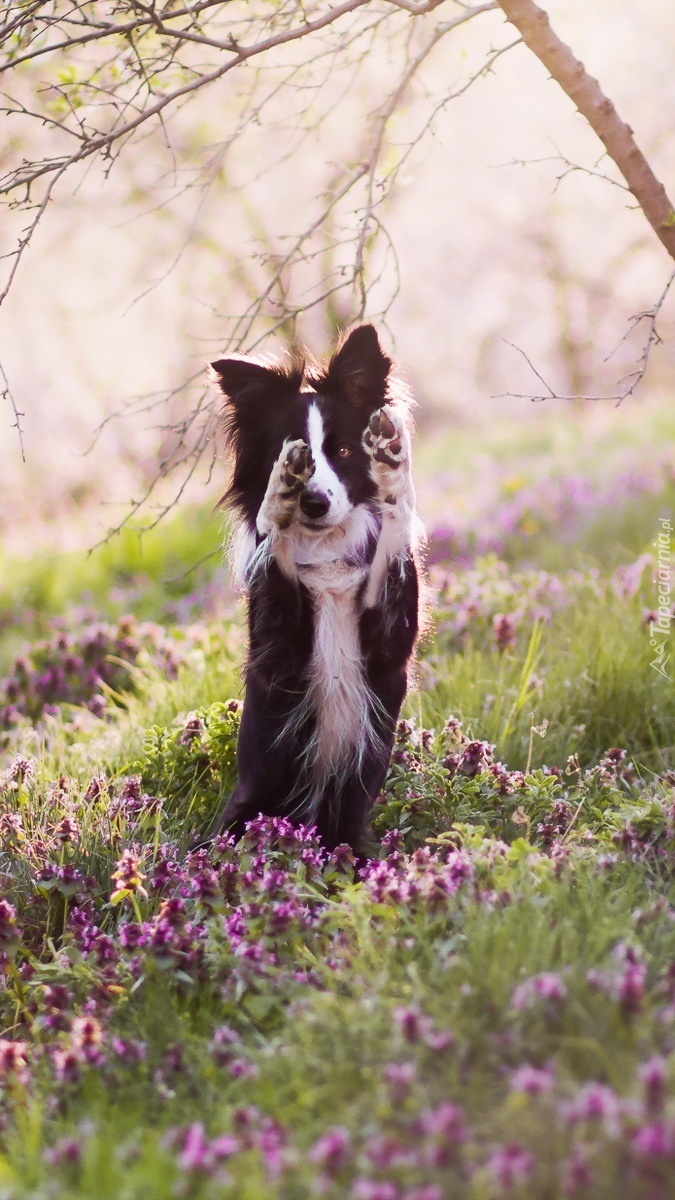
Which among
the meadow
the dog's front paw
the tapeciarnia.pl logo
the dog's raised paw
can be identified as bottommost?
the meadow

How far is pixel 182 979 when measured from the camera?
2781 mm

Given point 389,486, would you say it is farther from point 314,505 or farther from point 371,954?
point 371,954

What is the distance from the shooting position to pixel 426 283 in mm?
26422

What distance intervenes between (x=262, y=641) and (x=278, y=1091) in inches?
66.8

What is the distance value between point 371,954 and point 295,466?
146cm

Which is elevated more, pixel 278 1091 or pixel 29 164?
pixel 29 164

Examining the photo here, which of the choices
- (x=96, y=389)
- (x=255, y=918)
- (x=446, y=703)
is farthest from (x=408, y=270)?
(x=255, y=918)

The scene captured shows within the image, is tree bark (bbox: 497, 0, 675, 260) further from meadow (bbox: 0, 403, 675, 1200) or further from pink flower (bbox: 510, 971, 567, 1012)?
pink flower (bbox: 510, 971, 567, 1012)

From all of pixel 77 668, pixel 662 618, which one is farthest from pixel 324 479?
pixel 77 668

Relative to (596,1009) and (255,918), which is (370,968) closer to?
→ (255,918)

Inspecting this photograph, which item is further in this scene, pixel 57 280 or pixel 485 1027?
pixel 57 280

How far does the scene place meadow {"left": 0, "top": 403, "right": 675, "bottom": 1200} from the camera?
1975 mm

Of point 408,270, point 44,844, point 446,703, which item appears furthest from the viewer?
point 408,270

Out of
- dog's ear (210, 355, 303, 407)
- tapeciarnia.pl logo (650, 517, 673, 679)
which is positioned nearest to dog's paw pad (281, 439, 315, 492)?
dog's ear (210, 355, 303, 407)
